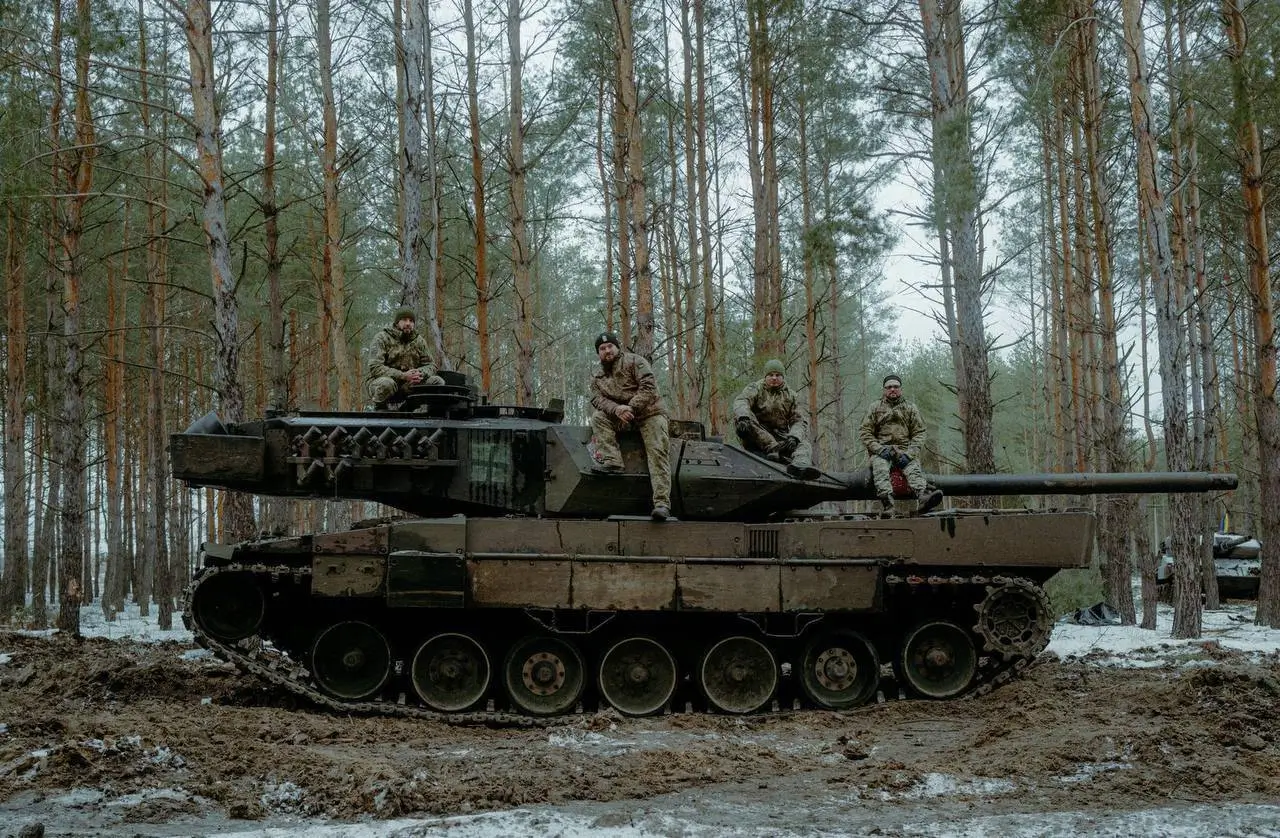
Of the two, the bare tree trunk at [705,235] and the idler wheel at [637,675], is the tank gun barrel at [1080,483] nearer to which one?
the idler wheel at [637,675]

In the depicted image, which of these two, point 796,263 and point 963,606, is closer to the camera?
point 963,606

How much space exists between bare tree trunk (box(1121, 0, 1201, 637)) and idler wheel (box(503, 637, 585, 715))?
7427 mm

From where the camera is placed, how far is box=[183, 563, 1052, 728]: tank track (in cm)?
885

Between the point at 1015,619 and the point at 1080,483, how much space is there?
1.63 meters

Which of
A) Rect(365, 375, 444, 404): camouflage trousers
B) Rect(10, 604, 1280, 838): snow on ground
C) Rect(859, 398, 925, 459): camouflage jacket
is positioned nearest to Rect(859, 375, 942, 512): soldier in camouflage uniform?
Rect(859, 398, 925, 459): camouflage jacket

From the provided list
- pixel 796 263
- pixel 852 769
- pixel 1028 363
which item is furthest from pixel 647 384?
pixel 1028 363

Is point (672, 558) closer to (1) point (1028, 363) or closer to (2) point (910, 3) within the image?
(2) point (910, 3)

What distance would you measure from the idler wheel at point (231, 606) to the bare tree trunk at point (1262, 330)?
41.0 feet

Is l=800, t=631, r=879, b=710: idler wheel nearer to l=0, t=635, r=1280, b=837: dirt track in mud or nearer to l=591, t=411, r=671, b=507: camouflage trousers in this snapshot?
l=0, t=635, r=1280, b=837: dirt track in mud

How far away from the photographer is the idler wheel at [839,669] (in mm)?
9539

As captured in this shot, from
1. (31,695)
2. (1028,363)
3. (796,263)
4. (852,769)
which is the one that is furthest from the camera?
(1028,363)

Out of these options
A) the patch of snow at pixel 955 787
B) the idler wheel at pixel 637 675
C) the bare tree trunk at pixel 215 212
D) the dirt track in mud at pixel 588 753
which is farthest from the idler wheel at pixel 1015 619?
the bare tree trunk at pixel 215 212

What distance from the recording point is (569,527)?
366 inches

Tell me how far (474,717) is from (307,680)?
5.59 ft
